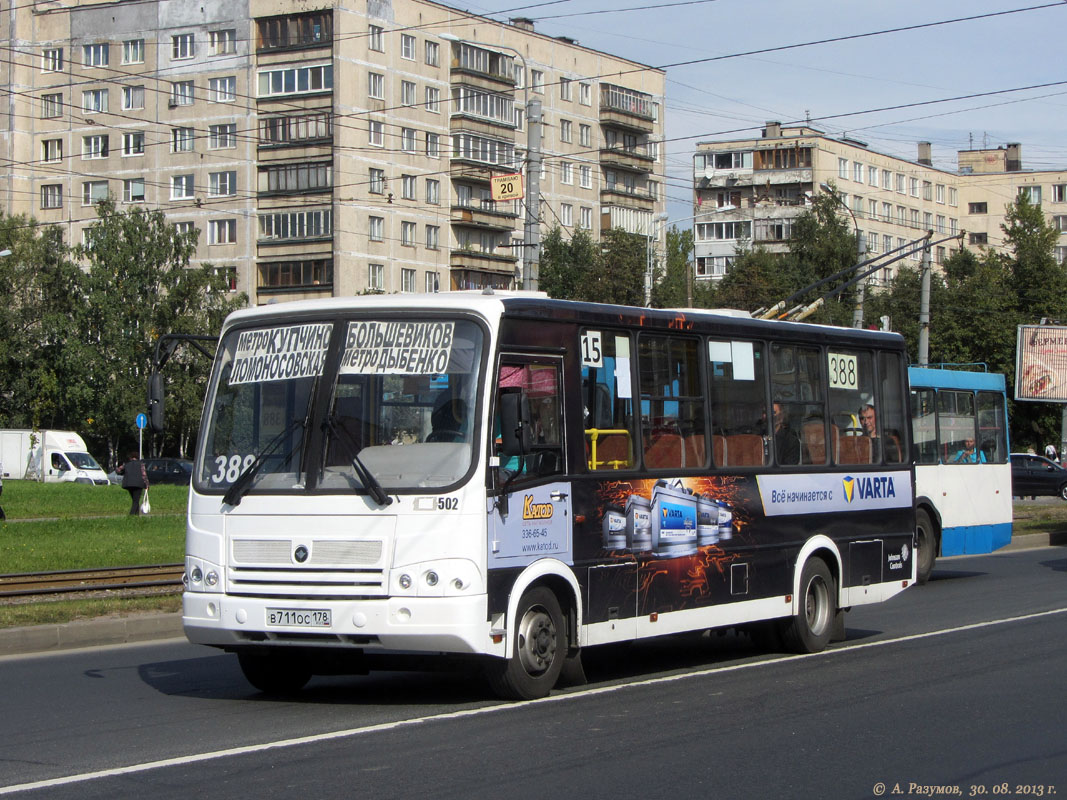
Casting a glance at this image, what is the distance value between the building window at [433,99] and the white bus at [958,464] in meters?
51.7

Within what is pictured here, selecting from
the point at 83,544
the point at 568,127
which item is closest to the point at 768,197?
the point at 568,127

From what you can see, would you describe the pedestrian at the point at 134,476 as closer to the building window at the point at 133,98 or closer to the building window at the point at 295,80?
the building window at the point at 295,80

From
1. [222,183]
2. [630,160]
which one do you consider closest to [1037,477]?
[630,160]

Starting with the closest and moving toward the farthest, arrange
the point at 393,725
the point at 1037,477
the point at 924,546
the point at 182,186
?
the point at 393,725
the point at 924,546
the point at 1037,477
the point at 182,186

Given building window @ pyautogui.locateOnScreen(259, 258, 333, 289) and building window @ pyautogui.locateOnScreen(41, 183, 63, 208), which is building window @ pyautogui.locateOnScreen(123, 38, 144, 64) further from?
building window @ pyautogui.locateOnScreen(259, 258, 333, 289)

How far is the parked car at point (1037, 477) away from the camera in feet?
168

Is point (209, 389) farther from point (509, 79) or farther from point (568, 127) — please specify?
point (568, 127)

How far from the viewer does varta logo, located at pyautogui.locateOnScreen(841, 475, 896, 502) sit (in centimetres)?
1360

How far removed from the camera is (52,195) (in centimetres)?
7775

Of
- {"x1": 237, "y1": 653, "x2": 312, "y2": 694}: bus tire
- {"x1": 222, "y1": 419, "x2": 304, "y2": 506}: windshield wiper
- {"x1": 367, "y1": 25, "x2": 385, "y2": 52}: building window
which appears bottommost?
{"x1": 237, "y1": 653, "x2": 312, "y2": 694}: bus tire

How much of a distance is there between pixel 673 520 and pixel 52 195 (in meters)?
72.3

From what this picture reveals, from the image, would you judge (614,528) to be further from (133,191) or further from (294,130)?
(133,191)

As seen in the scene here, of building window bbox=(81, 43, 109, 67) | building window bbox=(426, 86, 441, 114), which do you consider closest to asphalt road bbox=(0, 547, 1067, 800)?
building window bbox=(426, 86, 441, 114)

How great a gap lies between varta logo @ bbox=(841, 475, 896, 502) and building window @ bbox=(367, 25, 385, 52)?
57.8m
